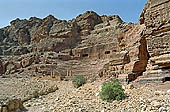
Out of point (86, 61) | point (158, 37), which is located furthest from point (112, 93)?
point (86, 61)

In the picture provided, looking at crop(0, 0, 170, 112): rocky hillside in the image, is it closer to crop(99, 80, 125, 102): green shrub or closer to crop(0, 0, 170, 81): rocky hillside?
crop(0, 0, 170, 81): rocky hillside

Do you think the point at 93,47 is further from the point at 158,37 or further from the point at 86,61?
the point at 158,37

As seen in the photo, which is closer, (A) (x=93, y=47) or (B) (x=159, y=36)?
(B) (x=159, y=36)

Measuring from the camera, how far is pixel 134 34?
1662 cm

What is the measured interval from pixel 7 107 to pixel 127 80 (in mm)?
7940

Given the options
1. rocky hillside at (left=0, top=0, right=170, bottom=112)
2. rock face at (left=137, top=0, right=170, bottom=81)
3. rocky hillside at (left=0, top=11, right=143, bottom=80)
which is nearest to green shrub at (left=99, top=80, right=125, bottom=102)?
rocky hillside at (left=0, top=0, right=170, bottom=112)

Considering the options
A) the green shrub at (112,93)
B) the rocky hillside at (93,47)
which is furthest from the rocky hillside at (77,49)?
the green shrub at (112,93)

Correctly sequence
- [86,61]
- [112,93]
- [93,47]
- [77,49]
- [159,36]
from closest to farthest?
[112,93] < [159,36] < [86,61] < [93,47] < [77,49]

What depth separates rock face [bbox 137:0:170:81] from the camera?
36.4ft

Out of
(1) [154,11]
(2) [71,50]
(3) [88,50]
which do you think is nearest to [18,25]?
(2) [71,50]

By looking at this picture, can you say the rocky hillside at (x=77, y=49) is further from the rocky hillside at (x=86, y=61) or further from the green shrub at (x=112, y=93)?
the green shrub at (x=112, y=93)

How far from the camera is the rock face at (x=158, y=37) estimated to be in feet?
36.4

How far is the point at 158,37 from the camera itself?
11.5 meters

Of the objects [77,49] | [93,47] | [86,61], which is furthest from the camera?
[77,49]
